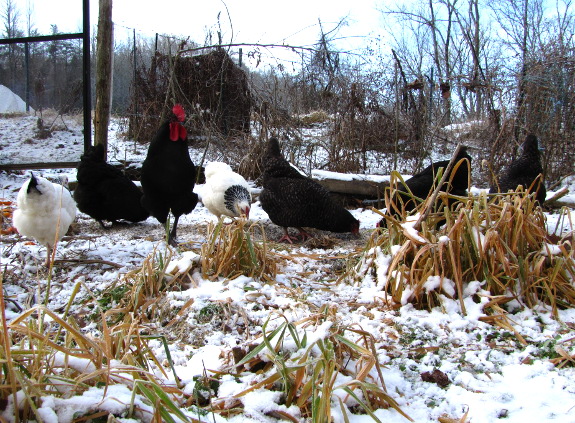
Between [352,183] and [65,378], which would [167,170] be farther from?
[65,378]

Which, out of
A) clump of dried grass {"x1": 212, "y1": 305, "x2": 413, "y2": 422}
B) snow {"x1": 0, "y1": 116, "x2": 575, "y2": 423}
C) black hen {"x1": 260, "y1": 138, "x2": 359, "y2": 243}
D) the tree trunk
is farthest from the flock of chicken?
clump of dried grass {"x1": 212, "y1": 305, "x2": 413, "y2": 422}

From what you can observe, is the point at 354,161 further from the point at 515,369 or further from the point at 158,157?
the point at 515,369

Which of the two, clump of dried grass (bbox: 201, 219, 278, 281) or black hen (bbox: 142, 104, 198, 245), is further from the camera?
black hen (bbox: 142, 104, 198, 245)

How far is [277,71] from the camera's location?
6906 millimetres

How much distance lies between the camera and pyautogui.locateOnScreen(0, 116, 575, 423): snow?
4.35ft

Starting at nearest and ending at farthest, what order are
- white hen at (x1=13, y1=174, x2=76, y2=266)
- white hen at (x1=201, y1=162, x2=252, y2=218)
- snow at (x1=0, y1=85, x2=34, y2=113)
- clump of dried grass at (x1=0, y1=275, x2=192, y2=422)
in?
clump of dried grass at (x1=0, y1=275, x2=192, y2=422) < white hen at (x1=13, y1=174, x2=76, y2=266) < white hen at (x1=201, y1=162, x2=252, y2=218) < snow at (x1=0, y1=85, x2=34, y2=113)

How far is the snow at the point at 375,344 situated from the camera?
1.33 metres

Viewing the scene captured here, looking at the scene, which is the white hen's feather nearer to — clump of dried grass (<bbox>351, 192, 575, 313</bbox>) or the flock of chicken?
the flock of chicken

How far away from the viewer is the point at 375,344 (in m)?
1.82

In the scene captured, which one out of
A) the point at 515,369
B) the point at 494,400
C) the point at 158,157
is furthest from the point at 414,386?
the point at 158,157

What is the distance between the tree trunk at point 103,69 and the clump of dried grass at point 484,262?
487 centimetres

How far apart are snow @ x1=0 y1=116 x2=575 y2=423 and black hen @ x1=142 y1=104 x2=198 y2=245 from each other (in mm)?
950

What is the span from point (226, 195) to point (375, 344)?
3210 mm

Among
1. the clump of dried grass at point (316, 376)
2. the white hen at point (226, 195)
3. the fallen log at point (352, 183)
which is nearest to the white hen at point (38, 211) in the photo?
the white hen at point (226, 195)
